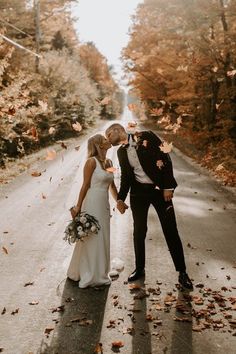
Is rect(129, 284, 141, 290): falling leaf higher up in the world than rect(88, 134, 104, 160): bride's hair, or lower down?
lower down

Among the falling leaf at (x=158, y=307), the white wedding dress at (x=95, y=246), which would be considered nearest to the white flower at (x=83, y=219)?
the white wedding dress at (x=95, y=246)

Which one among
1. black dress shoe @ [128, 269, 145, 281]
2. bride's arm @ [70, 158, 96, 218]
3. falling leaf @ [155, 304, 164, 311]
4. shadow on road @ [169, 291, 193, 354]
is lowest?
shadow on road @ [169, 291, 193, 354]

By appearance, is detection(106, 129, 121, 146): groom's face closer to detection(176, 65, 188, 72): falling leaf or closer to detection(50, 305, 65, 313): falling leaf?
detection(50, 305, 65, 313): falling leaf

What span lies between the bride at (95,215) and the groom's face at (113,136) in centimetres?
13

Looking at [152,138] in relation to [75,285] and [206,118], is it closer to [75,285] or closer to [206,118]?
[75,285]

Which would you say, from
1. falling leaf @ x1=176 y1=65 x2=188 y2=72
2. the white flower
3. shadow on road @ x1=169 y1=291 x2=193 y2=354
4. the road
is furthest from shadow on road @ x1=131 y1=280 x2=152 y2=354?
falling leaf @ x1=176 y1=65 x2=188 y2=72

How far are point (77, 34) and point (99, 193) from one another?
57.4 m

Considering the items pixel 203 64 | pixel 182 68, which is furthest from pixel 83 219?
pixel 182 68

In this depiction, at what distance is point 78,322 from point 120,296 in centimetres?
83

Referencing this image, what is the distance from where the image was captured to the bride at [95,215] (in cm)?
567

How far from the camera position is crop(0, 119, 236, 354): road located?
4.30m

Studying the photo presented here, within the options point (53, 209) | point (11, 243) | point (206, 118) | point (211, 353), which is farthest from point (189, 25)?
point (211, 353)

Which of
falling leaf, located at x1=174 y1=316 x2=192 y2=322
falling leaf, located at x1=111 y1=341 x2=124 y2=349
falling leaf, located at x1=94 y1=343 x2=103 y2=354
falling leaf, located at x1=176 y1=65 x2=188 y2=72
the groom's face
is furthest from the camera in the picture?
falling leaf, located at x1=176 y1=65 x2=188 y2=72

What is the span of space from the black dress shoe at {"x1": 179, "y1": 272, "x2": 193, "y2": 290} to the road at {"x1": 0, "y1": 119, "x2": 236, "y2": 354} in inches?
4.3
